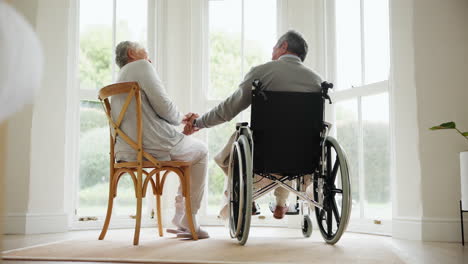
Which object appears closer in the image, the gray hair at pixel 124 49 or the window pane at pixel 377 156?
the gray hair at pixel 124 49

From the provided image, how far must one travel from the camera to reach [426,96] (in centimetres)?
329

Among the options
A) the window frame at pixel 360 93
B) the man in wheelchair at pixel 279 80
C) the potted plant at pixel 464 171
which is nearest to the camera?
the man in wheelchair at pixel 279 80

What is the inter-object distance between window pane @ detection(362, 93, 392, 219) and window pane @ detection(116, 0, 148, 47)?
1.99 m

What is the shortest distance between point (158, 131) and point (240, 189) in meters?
0.74

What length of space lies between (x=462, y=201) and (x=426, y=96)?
2.40 ft

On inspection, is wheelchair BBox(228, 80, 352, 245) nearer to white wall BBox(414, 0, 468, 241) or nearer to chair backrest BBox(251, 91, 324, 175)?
chair backrest BBox(251, 91, 324, 175)

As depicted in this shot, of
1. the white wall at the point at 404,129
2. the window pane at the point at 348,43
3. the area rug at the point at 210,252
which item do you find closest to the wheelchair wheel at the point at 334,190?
the area rug at the point at 210,252

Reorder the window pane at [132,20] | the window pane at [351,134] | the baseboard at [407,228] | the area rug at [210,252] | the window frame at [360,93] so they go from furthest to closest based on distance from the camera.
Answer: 1. the window pane at [132,20]
2. the window pane at [351,134]
3. the window frame at [360,93]
4. the baseboard at [407,228]
5. the area rug at [210,252]

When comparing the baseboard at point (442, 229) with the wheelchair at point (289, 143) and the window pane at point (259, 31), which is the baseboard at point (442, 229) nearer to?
the wheelchair at point (289, 143)

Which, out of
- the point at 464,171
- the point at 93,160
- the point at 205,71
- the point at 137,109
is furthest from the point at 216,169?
the point at 464,171

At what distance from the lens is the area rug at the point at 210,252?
6.78 ft

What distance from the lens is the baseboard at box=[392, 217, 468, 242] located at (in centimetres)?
312

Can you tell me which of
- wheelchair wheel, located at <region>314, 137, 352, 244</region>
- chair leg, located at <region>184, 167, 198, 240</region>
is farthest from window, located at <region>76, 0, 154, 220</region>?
wheelchair wheel, located at <region>314, 137, 352, 244</region>

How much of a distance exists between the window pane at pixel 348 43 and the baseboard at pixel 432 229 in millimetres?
1199
